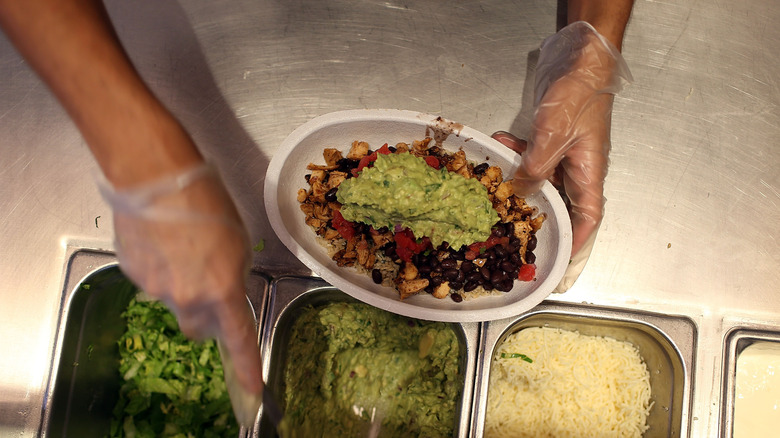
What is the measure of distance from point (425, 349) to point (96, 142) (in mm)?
1494

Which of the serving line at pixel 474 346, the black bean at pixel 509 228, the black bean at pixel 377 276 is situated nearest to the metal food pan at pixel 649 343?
the serving line at pixel 474 346

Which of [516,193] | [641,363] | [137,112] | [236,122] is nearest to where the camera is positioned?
[137,112]

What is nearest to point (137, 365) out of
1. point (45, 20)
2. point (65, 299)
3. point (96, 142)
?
point (65, 299)

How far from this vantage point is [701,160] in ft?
7.95

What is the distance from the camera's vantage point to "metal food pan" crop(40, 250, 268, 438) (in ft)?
6.80

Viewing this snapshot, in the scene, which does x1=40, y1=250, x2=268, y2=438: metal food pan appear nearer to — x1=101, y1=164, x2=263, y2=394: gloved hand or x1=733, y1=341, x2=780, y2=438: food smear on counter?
x1=101, y1=164, x2=263, y2=394: gloved hand

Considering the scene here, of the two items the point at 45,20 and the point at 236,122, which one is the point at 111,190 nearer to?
the point at 45,20

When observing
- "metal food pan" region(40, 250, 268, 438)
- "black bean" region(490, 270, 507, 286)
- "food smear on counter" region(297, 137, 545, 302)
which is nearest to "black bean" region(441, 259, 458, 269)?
"food smear on counter" region(297, 137, 545, 302)

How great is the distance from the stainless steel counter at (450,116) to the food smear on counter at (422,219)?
1.12 ft

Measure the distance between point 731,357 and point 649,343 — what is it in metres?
0.32

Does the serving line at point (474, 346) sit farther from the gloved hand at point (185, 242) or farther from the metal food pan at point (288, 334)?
the gloved hand at point (185, 242)

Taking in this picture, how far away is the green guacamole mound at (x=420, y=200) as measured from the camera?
183cm

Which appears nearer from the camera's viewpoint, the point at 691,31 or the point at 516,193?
the point at 516,193

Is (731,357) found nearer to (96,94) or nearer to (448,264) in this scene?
(448,264)
